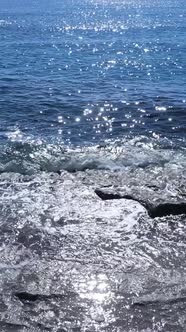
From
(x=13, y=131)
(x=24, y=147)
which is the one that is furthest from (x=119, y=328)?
(x=13, y=131)

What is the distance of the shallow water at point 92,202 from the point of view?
8.74m

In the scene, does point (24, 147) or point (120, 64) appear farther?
point (120, 64)

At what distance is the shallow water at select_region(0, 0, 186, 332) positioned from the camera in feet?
28.7

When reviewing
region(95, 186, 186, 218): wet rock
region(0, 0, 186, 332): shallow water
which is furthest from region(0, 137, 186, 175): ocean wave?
region(95, 186, 186, 218): wet rock

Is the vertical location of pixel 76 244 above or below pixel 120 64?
above

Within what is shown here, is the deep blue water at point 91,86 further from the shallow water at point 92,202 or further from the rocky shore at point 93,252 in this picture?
the rocky shore at point 93,252

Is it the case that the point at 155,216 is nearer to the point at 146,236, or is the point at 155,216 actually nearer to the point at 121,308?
the point at 146,236

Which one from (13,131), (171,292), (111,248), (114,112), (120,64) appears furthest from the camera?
(120,64)

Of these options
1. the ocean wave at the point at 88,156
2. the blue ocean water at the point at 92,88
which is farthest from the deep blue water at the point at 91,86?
the ocean wave at the point at 88,156

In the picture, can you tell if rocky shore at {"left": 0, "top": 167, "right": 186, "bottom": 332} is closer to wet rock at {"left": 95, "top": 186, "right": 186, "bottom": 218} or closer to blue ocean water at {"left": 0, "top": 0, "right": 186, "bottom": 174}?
wet rock at {"left": 95, "top": 186, "right": 186, "bottom": 218}

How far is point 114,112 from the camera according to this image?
885 inches

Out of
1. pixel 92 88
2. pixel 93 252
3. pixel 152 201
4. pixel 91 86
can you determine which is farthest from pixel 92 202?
pixel 91 86

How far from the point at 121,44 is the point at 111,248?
37020 millimetres

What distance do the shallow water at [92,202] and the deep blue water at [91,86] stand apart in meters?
0.11
